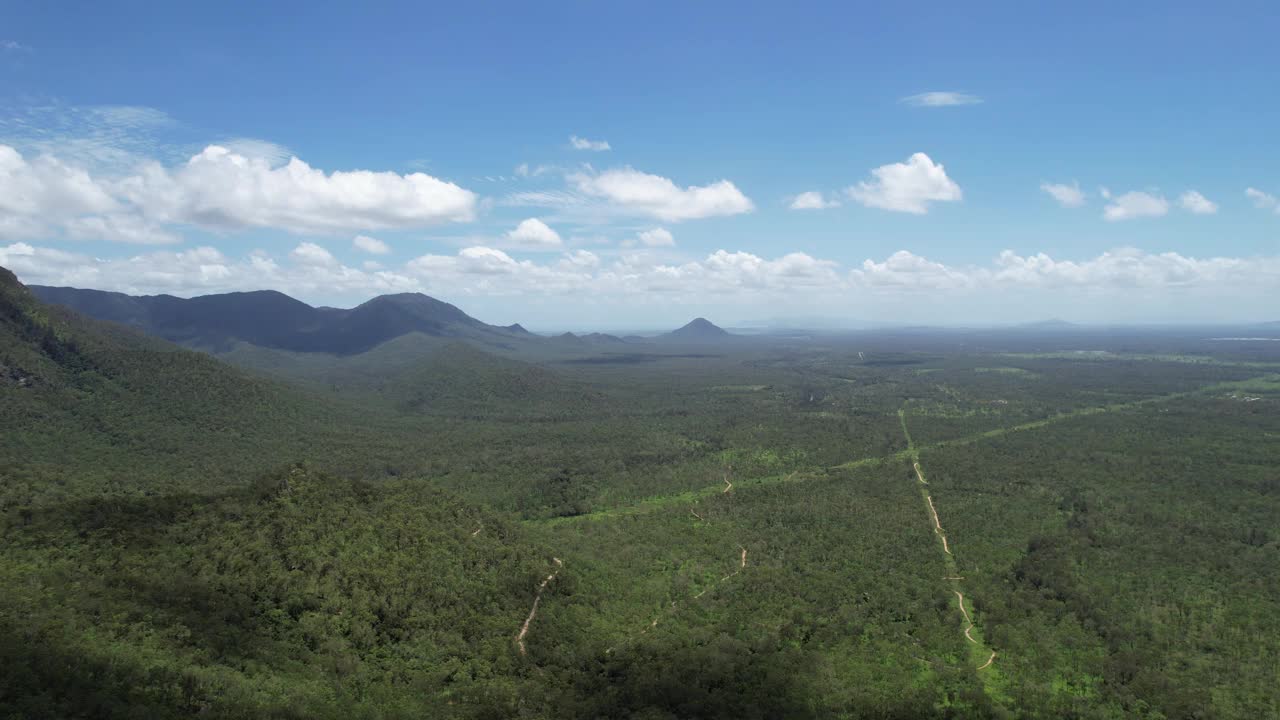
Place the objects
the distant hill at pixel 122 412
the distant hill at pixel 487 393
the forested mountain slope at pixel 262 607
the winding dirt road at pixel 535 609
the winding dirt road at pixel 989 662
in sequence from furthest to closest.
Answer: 1. the distant hill at pixel 487 393
2. the distant hill at pixel 122 412
3. the winding dirt road at pixel 989 662
4. the winding dirt road at pixel 535 609
5. the forested mountain slope at pixel 262 607

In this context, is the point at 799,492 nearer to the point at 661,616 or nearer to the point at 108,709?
the point at 661,616

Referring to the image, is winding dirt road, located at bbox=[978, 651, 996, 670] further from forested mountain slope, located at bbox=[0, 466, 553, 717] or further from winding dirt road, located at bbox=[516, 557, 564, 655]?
winding dirt road, located at bbox=[516, 557, 564, 655]

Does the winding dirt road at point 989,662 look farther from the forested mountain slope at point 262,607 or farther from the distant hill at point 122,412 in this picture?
the distant hill at point 122,412

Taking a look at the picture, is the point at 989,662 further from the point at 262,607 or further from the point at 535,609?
the point at 262,607

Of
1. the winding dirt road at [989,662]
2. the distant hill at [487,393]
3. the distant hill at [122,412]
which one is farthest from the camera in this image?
the distant hill at [487,393]

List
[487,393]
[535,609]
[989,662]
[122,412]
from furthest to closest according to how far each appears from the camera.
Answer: [487,393] < [122,412] < [535,609] < [989,662]

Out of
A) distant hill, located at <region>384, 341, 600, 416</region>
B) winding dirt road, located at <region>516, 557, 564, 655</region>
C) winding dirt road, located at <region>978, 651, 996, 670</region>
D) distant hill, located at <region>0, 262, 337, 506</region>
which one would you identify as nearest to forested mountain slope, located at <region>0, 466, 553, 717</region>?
winding dirt road, located at <region>516, 557, 564, 655</region>

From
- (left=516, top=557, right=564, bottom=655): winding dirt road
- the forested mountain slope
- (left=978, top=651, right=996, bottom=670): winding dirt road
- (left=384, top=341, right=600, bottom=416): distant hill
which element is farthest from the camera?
(left=384, top=341, right=600, bottom=416): distant hill

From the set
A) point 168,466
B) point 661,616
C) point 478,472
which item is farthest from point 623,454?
point 168,466

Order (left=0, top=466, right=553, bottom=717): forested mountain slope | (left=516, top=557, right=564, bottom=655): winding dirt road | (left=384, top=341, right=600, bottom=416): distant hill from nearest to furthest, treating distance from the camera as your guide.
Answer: (left=0, top=466, right=553, bottom=717): forested mountain slope < (left=516, top=557, right=564, bottom=655): winding dirt road < (left=384, top=341, right=600, bottom=416): distant hill

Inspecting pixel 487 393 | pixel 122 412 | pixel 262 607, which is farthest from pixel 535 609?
pixel 487 393

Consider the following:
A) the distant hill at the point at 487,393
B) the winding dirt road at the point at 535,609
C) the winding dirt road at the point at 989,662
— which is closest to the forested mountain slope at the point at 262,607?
the winding dirt road at the point at 535,609
